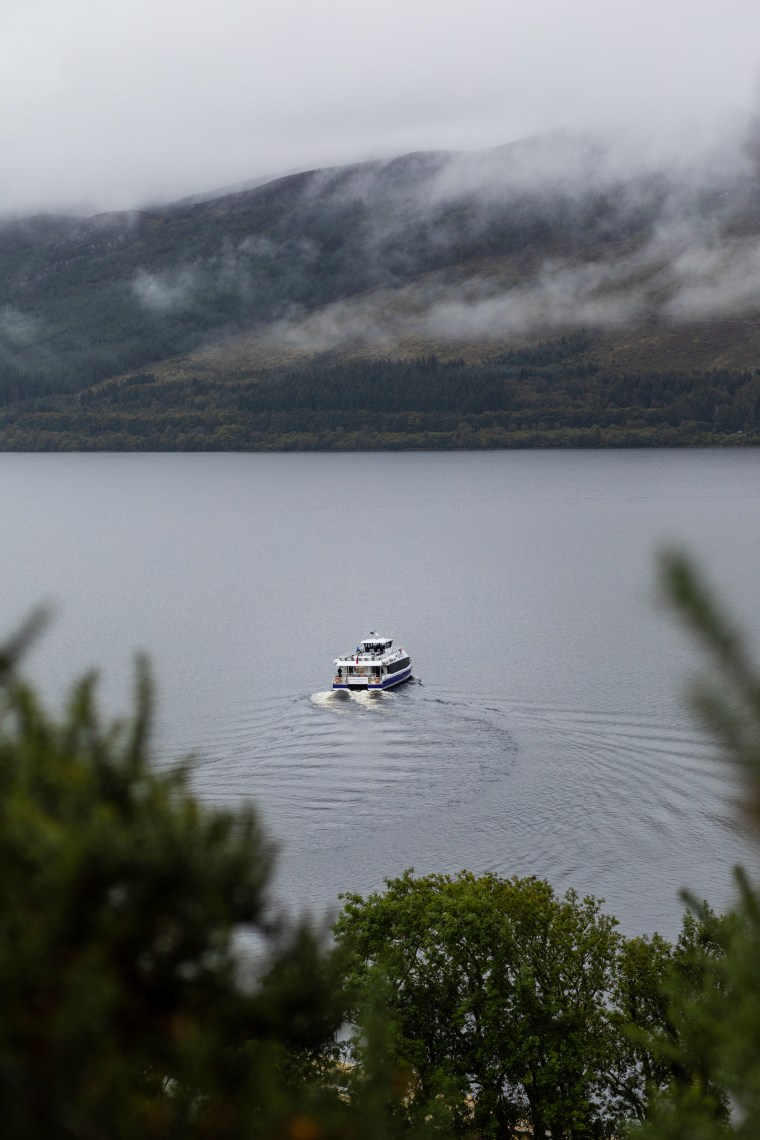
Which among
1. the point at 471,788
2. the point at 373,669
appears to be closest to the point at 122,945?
the point at 471,788

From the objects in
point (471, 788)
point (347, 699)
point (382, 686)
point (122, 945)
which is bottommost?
point (347, 699)

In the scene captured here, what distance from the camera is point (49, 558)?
169125 mm

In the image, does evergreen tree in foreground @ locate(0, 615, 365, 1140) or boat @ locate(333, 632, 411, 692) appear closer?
evergreen tree in foreground @ locate(0, 615, 365, 1140)

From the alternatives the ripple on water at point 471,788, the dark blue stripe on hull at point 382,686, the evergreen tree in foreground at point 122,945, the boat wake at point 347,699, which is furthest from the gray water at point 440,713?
the evergreen tree in foreground at point 122,945

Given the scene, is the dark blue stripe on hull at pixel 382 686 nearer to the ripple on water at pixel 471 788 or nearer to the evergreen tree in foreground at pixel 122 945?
the ripple on water at pixel 471 788

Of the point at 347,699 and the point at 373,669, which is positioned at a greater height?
the point at 373,669

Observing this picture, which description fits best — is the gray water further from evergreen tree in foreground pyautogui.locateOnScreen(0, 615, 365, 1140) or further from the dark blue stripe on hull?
evergreen tree in foreground pyautogui.locateOnScreen(0, 615, 365, 1140)

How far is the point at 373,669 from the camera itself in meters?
83.6

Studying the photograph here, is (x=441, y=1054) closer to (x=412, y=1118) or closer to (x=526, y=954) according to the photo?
(x=526, y=954)

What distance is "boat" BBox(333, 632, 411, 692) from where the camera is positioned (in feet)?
272

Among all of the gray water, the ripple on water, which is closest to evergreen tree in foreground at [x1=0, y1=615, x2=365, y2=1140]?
the gray water

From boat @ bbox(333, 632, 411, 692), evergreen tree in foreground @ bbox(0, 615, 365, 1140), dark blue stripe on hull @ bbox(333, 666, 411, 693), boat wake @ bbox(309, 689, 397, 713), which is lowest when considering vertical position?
boat wake @ bbox(309, 689, 397, 713)

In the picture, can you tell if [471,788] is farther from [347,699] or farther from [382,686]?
[382,686]

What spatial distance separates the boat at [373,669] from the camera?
83000 mm
